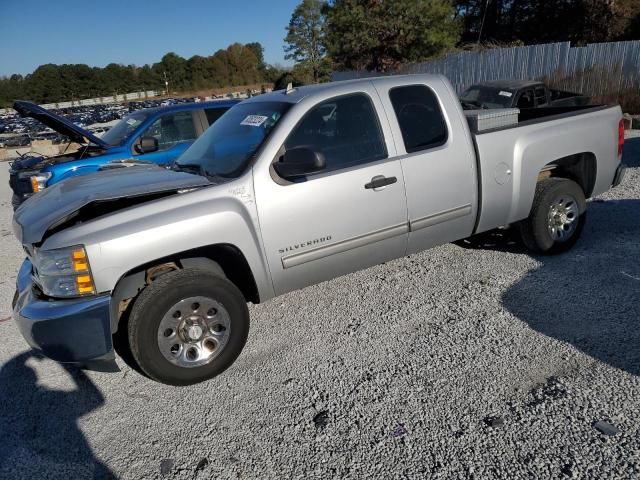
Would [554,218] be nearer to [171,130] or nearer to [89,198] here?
[89,198]

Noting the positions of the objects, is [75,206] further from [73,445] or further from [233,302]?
[73,445]

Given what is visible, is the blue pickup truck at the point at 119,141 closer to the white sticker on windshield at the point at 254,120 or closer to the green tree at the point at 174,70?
the white sticker on windshield at the point at 254,120

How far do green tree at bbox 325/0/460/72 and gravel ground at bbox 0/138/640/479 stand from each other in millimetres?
22067

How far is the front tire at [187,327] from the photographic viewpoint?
2.91 m

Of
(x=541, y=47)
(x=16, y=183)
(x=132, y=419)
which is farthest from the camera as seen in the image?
(x=541, y=47)

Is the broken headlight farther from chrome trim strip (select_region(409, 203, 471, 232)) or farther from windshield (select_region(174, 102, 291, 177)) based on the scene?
chrome trim strip (select_region(409, 203, 471, 232))

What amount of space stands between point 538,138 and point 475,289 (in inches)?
58.7

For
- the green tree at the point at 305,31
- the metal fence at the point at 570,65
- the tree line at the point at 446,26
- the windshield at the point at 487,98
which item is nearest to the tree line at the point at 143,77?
the green tree at the point at 305,31

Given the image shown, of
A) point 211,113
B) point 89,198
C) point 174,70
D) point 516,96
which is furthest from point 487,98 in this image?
point 174,70

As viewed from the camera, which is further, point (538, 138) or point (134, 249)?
point (538, 138)

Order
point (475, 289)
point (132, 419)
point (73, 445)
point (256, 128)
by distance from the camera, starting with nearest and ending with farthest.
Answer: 1. point (73, 445)
2. point (132, 419)
3. point (256, 128)
4. point (475, 289)

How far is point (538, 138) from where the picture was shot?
4.24 metres

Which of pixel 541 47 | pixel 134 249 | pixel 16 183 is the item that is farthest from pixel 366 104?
pixel 541 47

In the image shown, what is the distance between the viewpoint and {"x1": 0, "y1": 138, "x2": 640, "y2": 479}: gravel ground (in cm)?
240
